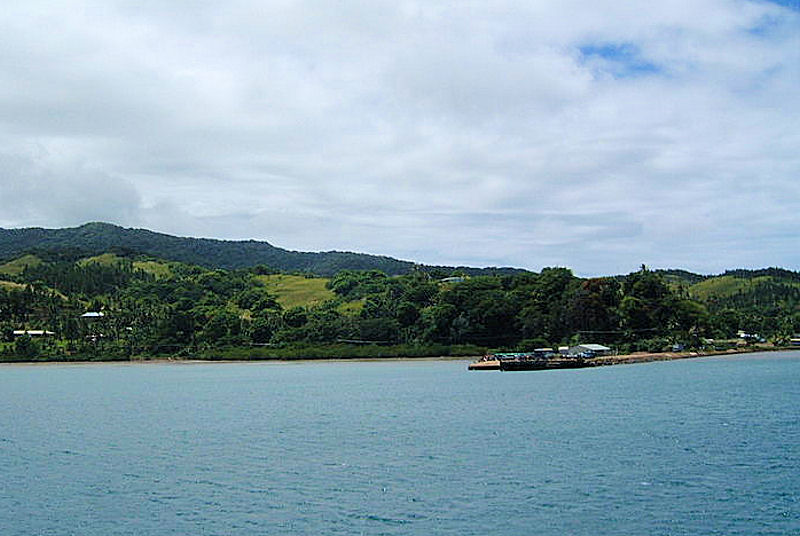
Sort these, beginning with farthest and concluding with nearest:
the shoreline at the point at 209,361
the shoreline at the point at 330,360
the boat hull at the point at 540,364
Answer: the shoreline at the point at 209,361 → the shoreline at the point at 330,360 → the boat hull at the point at 540,364

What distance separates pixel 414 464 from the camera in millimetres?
43156

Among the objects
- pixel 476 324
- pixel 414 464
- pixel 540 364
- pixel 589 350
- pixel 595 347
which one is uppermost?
pixel 476 324

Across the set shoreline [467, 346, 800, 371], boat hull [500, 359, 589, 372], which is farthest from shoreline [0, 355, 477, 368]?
boat hull [500, 359, 589, 372]

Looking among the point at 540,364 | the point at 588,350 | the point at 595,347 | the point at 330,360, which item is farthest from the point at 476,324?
the point at 540,364

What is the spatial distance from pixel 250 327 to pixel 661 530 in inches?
6797

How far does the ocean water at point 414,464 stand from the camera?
105ft

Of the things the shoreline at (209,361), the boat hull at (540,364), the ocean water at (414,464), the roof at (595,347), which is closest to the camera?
the ocean water at (414,464)

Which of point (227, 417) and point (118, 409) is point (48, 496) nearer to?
point (227, 417)

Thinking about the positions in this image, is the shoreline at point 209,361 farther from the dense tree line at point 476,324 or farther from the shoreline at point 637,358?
the shoreline at point 637,358

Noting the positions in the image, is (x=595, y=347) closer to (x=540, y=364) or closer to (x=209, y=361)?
(x=540, y=364)

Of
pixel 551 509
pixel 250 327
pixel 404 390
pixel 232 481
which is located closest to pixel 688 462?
pixel 551 509

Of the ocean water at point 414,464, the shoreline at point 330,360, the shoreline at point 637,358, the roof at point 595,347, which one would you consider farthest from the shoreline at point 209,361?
the ocean water at point 414,464

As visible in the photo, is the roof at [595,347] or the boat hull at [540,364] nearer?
the boat hull at [540,364]

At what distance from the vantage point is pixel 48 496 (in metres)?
38.6
